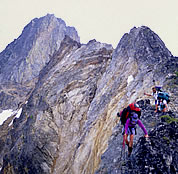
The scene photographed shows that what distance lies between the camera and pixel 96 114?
2086 cm

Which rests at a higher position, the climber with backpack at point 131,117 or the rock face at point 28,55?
the rock face at point 28,55

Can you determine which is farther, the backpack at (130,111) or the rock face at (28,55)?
the rock face at (28,55)

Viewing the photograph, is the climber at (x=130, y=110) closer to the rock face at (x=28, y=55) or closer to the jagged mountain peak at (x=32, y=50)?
the rock face at (x=28, y=55)

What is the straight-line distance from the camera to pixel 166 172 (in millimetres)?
8305

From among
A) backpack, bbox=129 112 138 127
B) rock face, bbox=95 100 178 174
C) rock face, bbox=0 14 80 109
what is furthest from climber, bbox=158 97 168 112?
rock face, bbox=0 14 80 109

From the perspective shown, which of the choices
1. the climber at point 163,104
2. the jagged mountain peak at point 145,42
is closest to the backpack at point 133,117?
the climber at point 163,104

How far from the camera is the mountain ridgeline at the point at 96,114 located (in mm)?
9797

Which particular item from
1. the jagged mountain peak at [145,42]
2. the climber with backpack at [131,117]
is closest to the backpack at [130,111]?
the climber with backpack at [131,117]

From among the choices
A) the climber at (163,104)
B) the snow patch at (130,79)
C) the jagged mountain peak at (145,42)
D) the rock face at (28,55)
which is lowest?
the climber at (163,104)

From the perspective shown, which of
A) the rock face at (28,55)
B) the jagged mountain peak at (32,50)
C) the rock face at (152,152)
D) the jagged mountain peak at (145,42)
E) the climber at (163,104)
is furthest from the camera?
the jagged mountain peak at (32,50)

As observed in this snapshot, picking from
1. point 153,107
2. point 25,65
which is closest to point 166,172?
point 153,107

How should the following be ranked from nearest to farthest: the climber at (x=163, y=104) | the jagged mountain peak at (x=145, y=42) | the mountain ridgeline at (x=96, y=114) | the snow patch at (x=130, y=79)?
the mountain ridgeline at (x=96, y=114) → the climber at (x=163, y=104) → the snow patch at (x=130, y=79) → the jagged mountain peak at (x=145, y=42)

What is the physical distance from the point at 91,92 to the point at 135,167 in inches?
711

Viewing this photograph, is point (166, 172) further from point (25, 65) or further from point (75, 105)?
point (25, 65)
